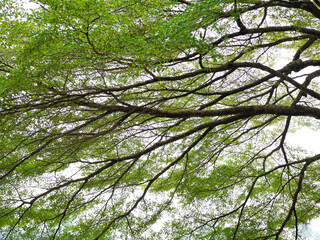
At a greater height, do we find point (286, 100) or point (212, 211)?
point (286, 100)

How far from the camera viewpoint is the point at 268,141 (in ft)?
16.1

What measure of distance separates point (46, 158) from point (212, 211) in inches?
88.5

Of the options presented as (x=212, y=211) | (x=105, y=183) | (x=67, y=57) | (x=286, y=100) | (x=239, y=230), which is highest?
(x=286, y=100)

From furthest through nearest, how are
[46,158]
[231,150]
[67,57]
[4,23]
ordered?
[231,150]
[46,158]
[4,23]
[67,57]

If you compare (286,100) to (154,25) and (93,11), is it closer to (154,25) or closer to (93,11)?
(154,25)

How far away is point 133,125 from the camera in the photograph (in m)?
3.22

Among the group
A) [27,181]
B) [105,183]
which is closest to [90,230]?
[105,183]

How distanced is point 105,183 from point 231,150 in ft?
6.55

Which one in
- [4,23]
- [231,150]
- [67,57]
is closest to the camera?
[67,57]

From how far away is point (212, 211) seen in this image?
12.6 ft

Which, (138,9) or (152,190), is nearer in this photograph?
(138,9)

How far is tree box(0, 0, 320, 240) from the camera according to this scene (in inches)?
99.9

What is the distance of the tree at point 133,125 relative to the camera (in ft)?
8.32

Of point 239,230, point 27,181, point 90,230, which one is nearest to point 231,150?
point 239,230
